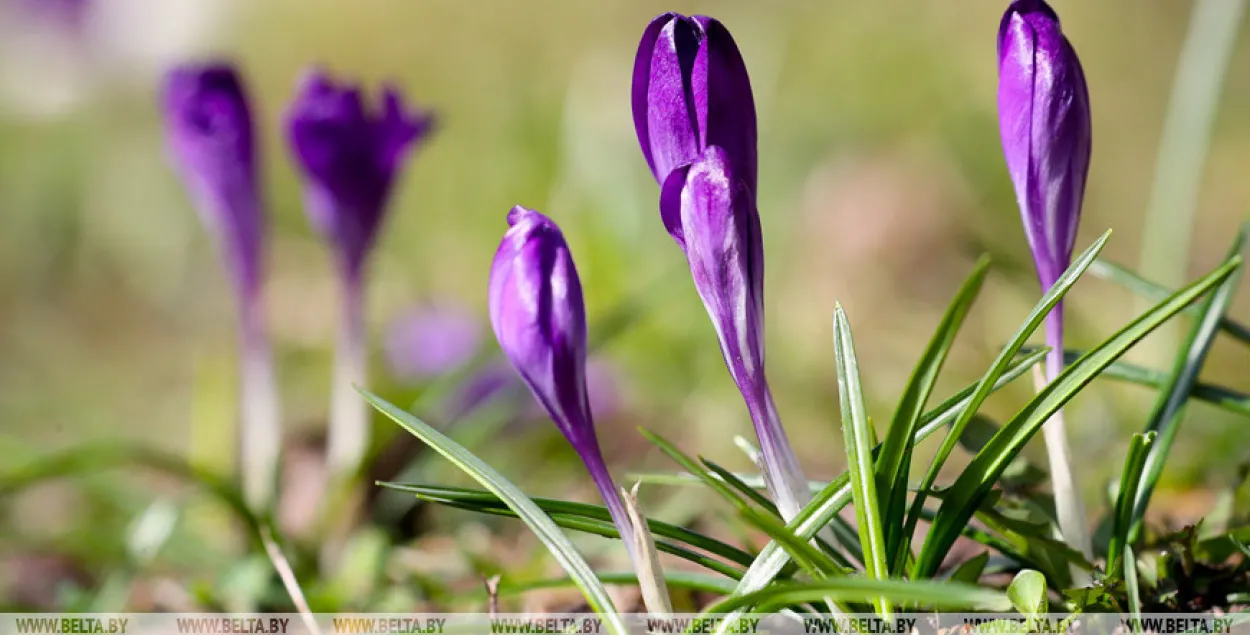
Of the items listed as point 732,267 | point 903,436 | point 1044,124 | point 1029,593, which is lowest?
point 1029,593

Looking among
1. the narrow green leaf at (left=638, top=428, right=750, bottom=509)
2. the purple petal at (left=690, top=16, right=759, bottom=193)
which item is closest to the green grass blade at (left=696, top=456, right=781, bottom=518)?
the narrow green leaf at (left=638, top=428, right=750, bottom=509)

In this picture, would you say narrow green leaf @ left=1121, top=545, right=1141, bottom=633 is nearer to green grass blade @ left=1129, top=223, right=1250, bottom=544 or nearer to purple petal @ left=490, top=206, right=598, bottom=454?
green grass blade @ left=1129, top=223, right=1250, bottom=544

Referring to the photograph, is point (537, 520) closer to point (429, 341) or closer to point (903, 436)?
point (903, 436)

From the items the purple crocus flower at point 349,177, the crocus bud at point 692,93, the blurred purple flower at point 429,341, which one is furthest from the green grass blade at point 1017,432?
the blurred purple flower at point 429,341

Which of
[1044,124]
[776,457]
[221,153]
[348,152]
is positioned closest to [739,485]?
[776,457]

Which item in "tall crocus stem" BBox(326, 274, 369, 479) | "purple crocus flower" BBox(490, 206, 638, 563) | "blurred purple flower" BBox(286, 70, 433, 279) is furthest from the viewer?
"tall crocus stem" BBox(326, 274, 369, 479)

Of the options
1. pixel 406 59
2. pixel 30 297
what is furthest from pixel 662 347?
pixel 406 59
